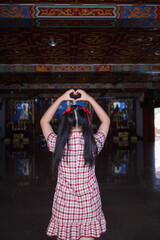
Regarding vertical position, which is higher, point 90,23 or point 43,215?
point 90,23

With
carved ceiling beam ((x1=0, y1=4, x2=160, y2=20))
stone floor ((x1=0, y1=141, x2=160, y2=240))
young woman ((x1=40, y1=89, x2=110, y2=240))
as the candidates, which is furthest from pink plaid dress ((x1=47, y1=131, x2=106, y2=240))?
carved ceiling beam ((x1=0, y1=4, x2=160, y2=20))

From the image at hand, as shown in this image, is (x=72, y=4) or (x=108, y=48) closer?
(x=72, y=4)

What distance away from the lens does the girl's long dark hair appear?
108 centimetres

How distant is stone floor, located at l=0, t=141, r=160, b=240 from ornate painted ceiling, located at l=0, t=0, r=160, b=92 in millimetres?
2873

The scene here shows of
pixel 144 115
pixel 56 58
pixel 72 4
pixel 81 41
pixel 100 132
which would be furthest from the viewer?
pixel 144 115

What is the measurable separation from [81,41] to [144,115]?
30.9 ft

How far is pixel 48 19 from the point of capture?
3.76 m

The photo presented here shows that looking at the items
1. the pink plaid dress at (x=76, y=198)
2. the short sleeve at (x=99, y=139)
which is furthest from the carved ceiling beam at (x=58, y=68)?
the pink plaid dress at (x=76, y=198)

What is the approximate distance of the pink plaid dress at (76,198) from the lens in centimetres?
110

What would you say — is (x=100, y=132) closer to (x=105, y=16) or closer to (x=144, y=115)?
(x=105, y=16)

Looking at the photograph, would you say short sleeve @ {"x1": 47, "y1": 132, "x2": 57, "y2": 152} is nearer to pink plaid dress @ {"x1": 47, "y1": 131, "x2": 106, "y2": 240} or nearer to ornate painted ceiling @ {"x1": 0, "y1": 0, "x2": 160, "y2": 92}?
pink plaid dress @ {"x1": 47, "y1": 131, "x2": 106, "y2": 240}

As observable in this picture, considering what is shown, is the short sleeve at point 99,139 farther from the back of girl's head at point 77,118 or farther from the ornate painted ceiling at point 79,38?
the ornate painted ceiling at point 79,38

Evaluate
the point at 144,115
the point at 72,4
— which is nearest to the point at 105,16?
the point at 72,4

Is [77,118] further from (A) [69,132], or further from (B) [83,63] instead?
(B) [83,63]
